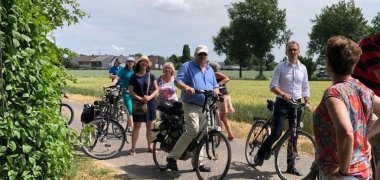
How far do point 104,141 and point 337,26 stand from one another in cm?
9124

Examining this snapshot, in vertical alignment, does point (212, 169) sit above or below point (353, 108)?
below

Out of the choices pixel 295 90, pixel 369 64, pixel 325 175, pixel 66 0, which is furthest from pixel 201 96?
pixel 325 175

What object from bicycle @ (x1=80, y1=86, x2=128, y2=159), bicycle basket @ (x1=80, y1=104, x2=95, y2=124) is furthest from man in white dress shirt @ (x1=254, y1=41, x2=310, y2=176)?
bicycle basket @ (x1=80, y1=104, x2=95, y2=124)

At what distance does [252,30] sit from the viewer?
91.9m

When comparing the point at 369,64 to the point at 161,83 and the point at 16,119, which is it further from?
the point at 161,83

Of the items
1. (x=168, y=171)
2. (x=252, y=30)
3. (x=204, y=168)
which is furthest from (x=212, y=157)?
(x=252, y=30)

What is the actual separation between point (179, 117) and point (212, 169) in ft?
3.11

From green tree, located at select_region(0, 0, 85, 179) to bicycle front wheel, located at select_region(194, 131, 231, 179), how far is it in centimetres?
212

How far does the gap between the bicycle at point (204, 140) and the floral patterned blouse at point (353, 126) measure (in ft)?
9.86

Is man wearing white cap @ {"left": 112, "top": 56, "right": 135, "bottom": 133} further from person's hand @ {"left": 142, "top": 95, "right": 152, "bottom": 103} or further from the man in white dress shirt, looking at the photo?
the man in white dress shirt

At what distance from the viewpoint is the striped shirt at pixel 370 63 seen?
427 cm

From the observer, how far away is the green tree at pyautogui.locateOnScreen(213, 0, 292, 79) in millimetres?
90062

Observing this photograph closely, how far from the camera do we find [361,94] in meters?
3.20

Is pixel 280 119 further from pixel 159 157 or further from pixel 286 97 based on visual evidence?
pixel 159 157
